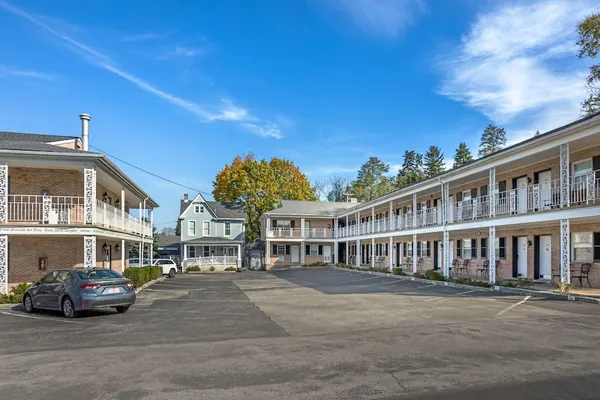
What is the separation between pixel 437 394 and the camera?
5.25m

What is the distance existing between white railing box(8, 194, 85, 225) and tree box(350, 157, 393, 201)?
58.7m

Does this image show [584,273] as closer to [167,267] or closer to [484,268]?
[484,268]

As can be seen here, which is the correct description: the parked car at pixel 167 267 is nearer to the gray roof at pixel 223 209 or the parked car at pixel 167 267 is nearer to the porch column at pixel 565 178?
the gray roof at pixel 223 209

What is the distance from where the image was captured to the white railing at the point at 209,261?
1724 inches

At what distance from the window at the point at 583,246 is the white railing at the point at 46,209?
20.2 meters

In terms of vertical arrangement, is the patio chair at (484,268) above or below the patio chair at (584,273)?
below

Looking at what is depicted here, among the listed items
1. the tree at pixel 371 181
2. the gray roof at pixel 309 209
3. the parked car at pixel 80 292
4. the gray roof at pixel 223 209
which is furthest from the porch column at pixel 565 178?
the tree at pixel 371 181

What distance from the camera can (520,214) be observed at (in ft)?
55.7

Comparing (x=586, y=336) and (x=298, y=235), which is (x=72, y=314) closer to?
(x=586, y=336)

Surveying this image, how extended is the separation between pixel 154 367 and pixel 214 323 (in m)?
4.26

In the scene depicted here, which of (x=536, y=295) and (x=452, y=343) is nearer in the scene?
(x=452, y=343)

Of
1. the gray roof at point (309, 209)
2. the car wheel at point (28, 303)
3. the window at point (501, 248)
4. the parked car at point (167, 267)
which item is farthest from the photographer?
the gray roof at point (309, 209)

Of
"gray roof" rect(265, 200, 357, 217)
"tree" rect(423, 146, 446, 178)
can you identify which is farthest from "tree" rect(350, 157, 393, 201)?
"gray roof" rect(265, 200, 357, 217)

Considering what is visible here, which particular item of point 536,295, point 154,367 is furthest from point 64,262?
point 536,295
